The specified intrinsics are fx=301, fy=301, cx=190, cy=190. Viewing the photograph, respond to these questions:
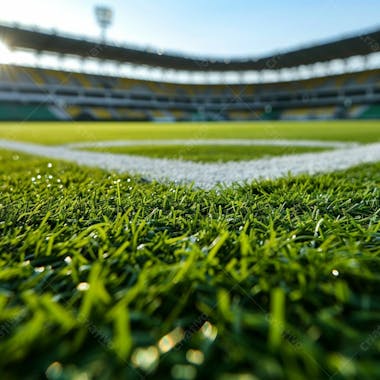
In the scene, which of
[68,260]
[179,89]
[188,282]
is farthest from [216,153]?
[179,89]

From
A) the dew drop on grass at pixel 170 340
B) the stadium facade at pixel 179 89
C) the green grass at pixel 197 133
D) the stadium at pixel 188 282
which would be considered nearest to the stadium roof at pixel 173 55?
the stadium facade at pixel 179 89

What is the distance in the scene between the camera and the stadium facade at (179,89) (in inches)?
1161

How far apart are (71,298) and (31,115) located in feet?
130

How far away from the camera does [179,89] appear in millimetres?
45688

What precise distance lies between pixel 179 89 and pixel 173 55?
12.9 meters

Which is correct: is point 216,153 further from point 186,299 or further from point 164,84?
point 164,84

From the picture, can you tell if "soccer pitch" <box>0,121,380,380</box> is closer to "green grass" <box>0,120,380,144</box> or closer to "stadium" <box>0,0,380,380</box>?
"stadium" <box>0,0,380,380</box>

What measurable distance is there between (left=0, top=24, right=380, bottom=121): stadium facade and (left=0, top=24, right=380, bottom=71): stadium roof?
85 millimetres

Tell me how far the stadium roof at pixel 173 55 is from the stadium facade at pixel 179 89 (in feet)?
0.28

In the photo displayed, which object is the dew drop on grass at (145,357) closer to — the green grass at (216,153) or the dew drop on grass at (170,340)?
the dew drop on grass at (170,340)

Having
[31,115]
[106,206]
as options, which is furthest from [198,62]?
[106,206]

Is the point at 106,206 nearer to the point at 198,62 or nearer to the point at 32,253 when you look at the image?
the point at 32,253

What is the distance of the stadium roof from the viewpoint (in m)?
26.0

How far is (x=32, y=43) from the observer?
94.2 ft
